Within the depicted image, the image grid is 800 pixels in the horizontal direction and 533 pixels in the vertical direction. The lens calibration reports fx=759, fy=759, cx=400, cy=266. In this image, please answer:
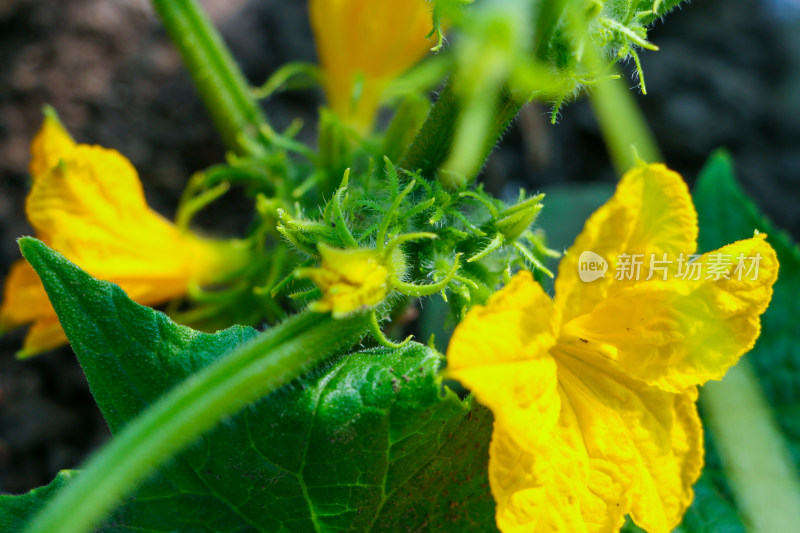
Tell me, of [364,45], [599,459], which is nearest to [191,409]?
[599,459]

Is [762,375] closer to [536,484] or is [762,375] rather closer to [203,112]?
[536,484]

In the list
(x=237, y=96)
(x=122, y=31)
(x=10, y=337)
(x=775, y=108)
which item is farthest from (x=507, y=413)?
(x=775, y=108)

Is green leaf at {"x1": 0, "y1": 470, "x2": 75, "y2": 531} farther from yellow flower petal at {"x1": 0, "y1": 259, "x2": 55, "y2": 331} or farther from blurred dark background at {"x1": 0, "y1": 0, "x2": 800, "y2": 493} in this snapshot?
blurred dark background at {"x1": 0, "y1": 0, "x2": 800, "y2": 493}

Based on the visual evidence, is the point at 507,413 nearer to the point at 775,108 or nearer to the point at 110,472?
the point at 110,472

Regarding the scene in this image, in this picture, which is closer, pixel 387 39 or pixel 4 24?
pixel 387 39

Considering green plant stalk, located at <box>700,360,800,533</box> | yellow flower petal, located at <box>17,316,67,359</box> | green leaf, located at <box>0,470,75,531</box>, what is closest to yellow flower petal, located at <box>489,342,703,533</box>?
green plant stalk, located at <box>700,360,800,533</box>

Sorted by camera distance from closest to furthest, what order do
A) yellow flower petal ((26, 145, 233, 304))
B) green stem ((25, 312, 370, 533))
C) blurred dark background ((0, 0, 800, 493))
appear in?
green stem ((25, 312, 370, 533)) → yellow flower petal ((26, 145, 233, 304)) → blurred dark background ((0, 0, 800, 493))
